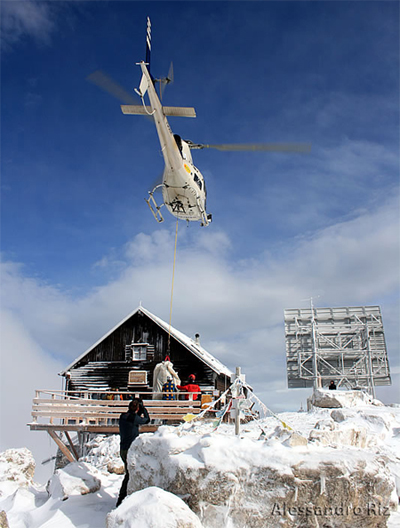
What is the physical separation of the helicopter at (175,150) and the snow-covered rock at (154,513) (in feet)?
45.7

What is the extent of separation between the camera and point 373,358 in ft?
128

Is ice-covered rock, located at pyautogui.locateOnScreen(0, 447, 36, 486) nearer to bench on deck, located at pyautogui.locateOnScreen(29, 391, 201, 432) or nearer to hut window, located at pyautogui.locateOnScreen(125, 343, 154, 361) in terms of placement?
bench on deck, located at pyautogui.locateOnScreen(29, 391, 201, 432)

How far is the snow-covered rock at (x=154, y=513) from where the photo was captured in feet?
21.3

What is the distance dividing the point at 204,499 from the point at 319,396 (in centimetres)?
1557

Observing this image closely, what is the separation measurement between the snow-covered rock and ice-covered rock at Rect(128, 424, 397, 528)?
0.44m

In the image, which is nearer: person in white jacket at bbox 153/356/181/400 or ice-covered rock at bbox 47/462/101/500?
ice-covered rock at bbox 47/462/101/500

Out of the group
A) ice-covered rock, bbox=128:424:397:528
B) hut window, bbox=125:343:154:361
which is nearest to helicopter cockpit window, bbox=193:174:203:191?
hut window, bbox=125:343:154:361

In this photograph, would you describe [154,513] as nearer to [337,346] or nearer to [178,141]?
[178,141]

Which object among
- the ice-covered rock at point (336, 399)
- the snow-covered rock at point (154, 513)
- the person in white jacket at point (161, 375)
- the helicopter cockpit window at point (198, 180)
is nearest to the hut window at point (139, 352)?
the person in white jacket at point (161, 375)

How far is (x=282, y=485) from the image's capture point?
6.96m

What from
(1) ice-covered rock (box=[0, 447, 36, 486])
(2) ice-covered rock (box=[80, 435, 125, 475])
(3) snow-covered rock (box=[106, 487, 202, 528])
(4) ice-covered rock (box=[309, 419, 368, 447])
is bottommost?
(1) ice-covered rock (box=[0, 447, 36, 486])

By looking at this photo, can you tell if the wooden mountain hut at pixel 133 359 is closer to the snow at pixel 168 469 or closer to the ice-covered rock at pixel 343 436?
the snow at pixel 168 469

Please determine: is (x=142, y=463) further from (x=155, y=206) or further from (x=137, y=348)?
(x=137, y=348)

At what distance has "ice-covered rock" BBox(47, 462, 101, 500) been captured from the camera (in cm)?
1009
